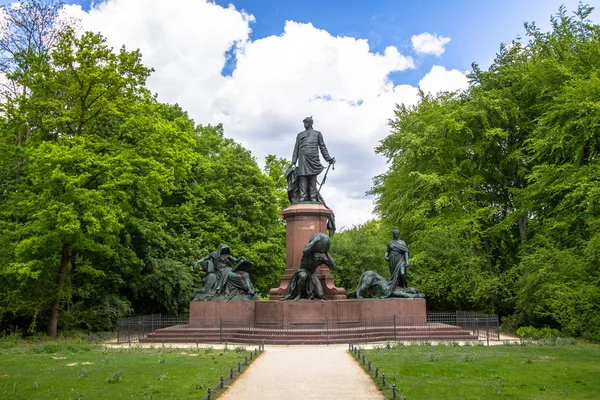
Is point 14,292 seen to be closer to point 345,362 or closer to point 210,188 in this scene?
point 345,362

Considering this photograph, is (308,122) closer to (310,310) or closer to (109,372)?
(310,310)

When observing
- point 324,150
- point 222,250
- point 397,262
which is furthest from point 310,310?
point 324,150

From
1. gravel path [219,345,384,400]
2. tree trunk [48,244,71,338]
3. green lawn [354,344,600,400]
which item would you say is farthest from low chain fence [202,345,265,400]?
tree trunk [48,244,71,338]

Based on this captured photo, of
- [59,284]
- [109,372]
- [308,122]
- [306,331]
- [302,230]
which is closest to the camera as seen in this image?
[109,372]

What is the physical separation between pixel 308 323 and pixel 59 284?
10658 mm

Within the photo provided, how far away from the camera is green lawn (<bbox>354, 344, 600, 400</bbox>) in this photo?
10188 millimetres

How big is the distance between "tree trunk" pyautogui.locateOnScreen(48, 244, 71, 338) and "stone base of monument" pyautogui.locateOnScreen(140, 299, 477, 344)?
485 centimetres

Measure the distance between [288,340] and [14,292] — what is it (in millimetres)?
11103

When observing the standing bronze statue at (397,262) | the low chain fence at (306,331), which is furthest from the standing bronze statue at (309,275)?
the standing bronze statue at (397,262)

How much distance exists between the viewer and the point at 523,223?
32.0 m

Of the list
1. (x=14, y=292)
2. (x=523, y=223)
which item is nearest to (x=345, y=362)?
(x=14, y=292)

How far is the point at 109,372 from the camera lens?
1274cm

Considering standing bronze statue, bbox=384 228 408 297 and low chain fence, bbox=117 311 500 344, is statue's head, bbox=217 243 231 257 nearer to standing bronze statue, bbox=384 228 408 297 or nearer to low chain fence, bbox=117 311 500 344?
low chain fence, bbox=117 311 500 344

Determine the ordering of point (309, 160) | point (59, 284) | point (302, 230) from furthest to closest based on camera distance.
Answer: point (309, 160) → point (302, 230) → point (59, 284)
